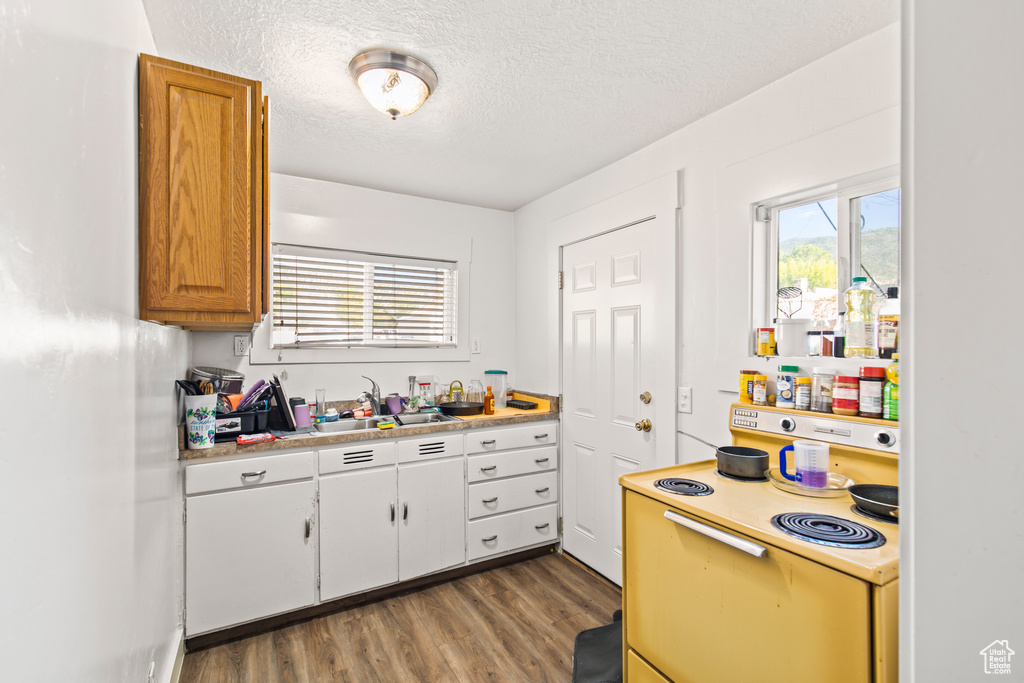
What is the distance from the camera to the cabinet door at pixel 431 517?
256 cm

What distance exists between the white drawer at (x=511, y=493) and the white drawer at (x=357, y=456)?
0.56 m

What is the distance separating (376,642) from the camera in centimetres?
213

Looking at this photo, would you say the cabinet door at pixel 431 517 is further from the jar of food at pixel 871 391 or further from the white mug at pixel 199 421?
the jar of food at pixel 871 391

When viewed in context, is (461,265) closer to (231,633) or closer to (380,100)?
(380,100)

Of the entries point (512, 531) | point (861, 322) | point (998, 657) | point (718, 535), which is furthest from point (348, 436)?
point (998, 657)

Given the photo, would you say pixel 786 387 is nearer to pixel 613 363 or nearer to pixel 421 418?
pixel 613 363

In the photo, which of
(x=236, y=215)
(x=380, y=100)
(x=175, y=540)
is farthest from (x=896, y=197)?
(x=175, y=540)

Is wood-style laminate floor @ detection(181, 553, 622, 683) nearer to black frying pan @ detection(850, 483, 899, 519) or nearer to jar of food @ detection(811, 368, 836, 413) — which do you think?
black frying pan @ detection(850, 483, 899, 519)

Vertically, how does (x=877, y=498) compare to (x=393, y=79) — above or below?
below

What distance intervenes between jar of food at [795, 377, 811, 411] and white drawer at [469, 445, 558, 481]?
165 centimetres

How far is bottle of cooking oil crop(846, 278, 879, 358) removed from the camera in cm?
155

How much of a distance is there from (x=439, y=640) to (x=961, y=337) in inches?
89.9

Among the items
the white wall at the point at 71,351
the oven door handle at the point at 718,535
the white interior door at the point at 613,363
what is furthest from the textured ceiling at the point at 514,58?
the oven door handle at the point at 718,535

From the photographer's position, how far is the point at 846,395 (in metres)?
1.53
